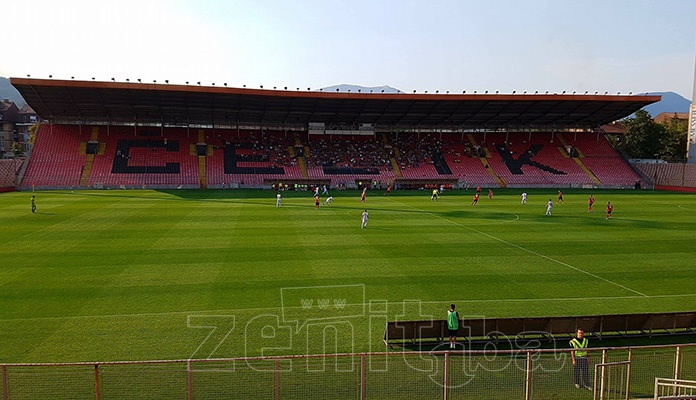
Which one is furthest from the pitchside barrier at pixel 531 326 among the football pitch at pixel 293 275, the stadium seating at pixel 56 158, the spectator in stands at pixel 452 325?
the stadium seating at pixel 56 158

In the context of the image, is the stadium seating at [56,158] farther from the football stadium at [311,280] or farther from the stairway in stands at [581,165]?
the stairway in stands at [581,165]

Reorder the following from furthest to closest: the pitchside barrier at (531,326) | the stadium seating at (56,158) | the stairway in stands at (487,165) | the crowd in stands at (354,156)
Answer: the stairway in stands at (487,165) < the crowd in stands at (354,156) < the stadium seating at (56,158) < the pitchside barrier at (531,326)

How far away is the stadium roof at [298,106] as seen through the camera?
49.8m

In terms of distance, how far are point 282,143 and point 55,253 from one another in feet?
146

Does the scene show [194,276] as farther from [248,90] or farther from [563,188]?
[563,188]

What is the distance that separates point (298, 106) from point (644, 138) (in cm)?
5672

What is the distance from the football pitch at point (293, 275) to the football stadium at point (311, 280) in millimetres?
100

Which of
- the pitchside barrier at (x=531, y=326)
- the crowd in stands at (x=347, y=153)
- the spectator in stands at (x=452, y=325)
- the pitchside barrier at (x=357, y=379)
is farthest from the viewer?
the crowd in stands at (x=347, y=153)

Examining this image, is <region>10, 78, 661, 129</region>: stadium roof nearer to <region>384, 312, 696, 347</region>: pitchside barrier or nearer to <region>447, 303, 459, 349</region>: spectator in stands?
<region>384, 312, 696, 347</region>: pitchside barrier

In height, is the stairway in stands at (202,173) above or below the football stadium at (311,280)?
above

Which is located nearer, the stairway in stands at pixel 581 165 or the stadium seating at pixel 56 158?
the stadium seating at pixel 56 158

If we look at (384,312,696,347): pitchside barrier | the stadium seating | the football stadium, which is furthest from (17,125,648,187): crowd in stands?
(384,312,696,347): pitchside barrier

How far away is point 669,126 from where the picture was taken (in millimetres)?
79438

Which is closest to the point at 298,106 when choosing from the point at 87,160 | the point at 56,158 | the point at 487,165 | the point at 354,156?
the point at 354,156
